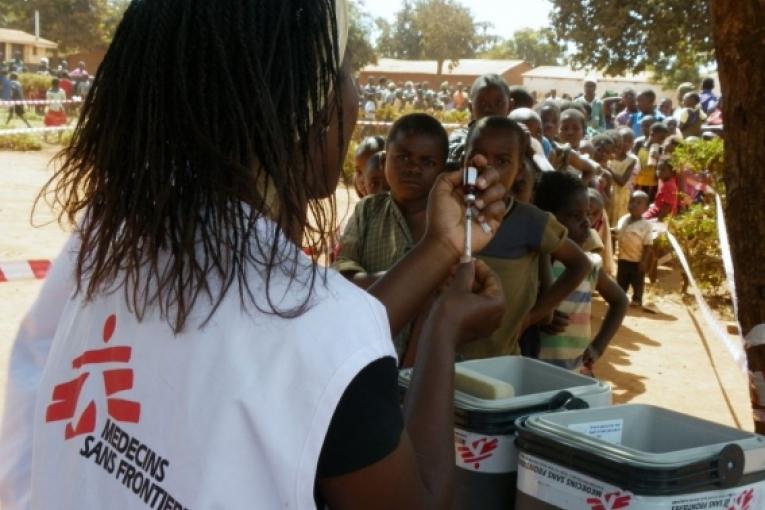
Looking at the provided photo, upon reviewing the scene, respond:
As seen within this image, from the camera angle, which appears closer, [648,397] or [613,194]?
[648,397]

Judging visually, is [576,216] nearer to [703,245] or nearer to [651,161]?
[703,245]

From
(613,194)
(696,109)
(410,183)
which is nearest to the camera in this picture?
(410,183)

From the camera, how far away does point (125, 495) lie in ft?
3.76

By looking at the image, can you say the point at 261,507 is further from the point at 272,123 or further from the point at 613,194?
the point at 613,194

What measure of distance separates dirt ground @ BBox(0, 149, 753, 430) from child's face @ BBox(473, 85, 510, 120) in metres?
0.88

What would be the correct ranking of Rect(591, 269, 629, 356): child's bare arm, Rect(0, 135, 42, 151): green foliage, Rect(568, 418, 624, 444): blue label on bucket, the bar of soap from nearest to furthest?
Rect(568, 418, 624, 444): blue label on bucket, the bar of soap, Rect(591, 269, 629, 356): child's bare arm, Rect(0, 135, 42, 151): green foliage

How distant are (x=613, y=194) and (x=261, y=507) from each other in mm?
9390

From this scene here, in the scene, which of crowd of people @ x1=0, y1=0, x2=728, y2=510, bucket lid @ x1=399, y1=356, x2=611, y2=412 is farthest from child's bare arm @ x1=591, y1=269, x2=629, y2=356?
crowd of people @ x1=0, y1=0, x2=728, y2=510

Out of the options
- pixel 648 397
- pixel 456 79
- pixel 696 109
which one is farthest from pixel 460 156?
pixel 456 79

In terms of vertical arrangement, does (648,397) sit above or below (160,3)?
below

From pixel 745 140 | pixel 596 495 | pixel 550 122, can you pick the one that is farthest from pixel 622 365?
pixel 596 495

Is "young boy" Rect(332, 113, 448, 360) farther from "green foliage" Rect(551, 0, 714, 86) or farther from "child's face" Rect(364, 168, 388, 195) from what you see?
"green foliage" Rect(551, 0, 714, 86)

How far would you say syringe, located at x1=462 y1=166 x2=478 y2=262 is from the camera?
1772 mm

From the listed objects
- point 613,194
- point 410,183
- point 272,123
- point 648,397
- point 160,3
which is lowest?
point 648,397
